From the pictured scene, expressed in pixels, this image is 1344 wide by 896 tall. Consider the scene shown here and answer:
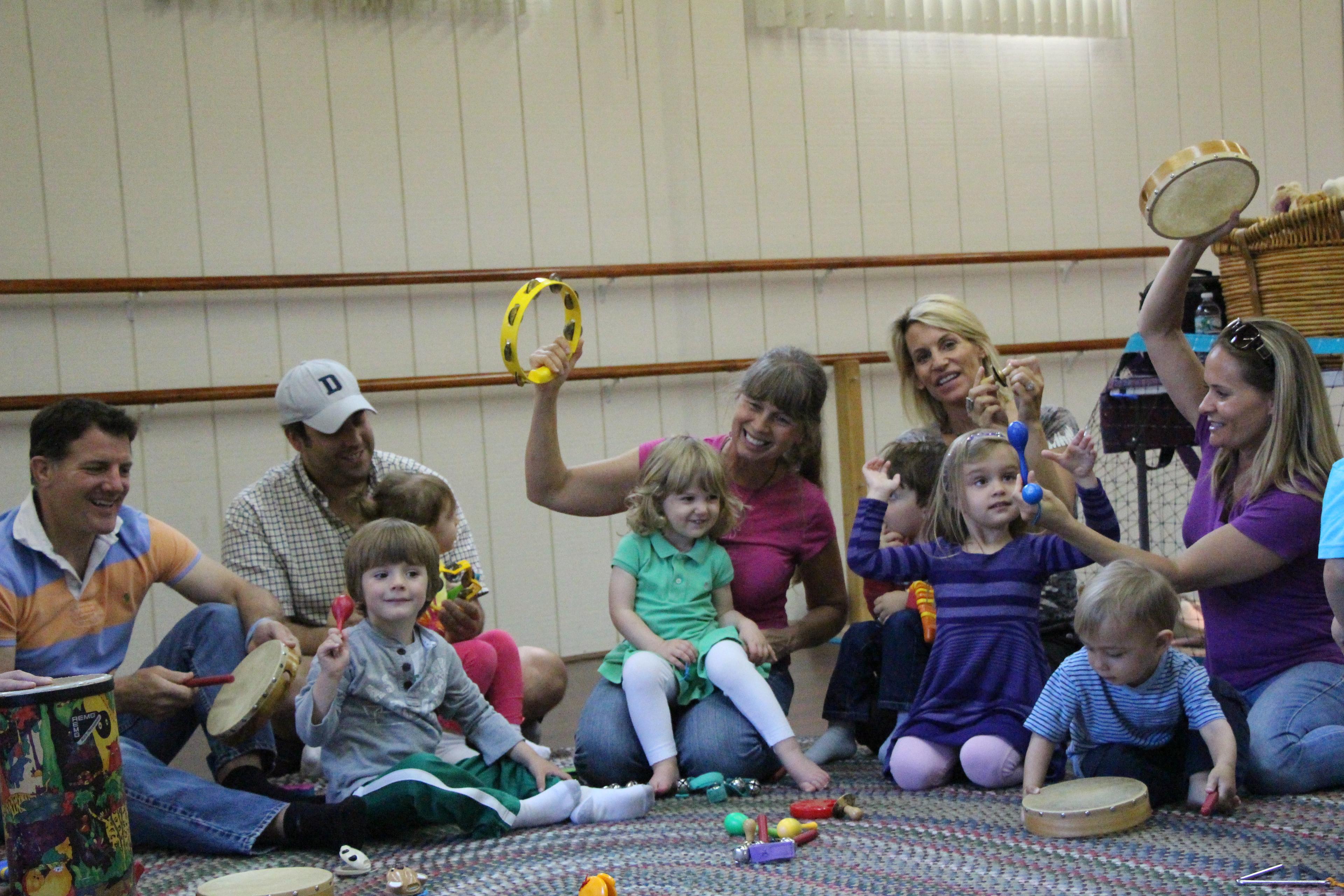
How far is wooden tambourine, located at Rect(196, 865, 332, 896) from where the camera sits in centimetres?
180

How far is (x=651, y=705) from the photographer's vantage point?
98.0 inches

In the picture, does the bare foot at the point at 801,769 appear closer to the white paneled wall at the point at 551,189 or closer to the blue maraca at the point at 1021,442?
the blue maraca at the point at 1021,442

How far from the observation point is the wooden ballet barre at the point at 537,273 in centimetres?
382

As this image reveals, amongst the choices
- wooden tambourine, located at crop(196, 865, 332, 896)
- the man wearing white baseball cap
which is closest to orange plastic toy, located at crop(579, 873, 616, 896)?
wooden tambourine, located at crop(196, 865, 332, 896)

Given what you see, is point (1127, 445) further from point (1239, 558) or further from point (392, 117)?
point (392, 117)

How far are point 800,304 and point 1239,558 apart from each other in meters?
2.57

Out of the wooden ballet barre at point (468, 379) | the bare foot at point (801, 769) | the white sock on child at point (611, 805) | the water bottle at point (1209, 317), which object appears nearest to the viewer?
the white sock on child at point (611, 805)

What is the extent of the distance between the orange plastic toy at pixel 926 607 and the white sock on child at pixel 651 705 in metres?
0.35

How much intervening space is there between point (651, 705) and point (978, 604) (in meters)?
0.64

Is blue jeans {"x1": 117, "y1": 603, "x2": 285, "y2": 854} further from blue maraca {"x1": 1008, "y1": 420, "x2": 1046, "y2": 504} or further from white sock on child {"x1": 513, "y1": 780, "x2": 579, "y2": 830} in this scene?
blue maraca {"x1": 1008, "y1": 420, "x2": 1046, "y2": 504}

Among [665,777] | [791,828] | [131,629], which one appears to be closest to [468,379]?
[131,629]

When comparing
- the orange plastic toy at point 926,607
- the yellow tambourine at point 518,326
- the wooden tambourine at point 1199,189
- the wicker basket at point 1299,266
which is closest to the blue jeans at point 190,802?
the yellow tambourine at point 518,326

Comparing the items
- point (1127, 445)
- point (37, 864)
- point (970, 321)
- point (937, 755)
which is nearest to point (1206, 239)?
point (970, 321)

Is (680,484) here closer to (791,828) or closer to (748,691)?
(748,691)
